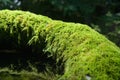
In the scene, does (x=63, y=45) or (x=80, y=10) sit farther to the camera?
(x=80, y=10)

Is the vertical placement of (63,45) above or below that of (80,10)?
below

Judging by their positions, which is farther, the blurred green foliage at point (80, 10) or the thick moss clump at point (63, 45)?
the blurred green foliage at point (80, 10)

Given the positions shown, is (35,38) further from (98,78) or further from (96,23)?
(96,23)

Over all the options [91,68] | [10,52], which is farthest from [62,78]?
[10,52]

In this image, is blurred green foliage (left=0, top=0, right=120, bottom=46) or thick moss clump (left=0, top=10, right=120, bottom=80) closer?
thick moss clump (left=0, top=10, right=120, bottom=80)
